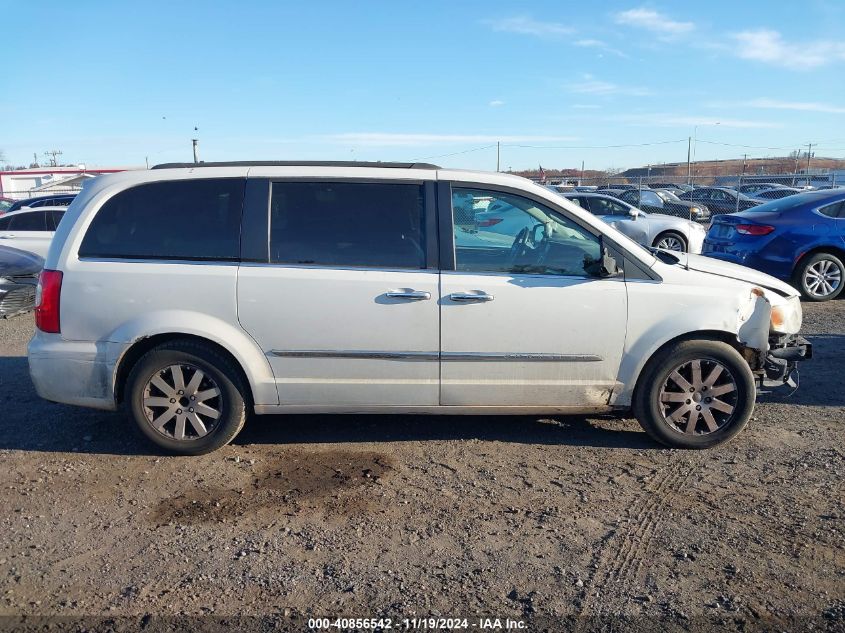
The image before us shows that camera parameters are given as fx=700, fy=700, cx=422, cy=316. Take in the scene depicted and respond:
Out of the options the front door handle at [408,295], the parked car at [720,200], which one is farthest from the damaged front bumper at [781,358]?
the parked car at [720,200]

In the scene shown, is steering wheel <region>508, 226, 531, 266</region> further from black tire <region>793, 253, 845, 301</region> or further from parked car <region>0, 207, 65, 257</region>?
parked car <region>0, 207, 65, 257</region>

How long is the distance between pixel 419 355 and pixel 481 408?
0.56 meters

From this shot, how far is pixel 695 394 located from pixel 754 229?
595cm

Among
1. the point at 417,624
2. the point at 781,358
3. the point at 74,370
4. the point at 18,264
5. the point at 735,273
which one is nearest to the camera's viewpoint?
the point at 417,624

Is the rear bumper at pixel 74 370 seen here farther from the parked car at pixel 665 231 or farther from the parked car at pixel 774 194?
the parked car at pixel 774 194

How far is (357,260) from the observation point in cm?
446

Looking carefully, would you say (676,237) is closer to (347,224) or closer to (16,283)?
(347,224)

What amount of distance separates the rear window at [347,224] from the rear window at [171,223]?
0.97 ft

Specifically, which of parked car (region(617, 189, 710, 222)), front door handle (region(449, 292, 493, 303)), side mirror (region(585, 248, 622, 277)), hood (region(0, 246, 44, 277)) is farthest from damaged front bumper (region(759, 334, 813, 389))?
parked car (region(617, 189, 710, 222))

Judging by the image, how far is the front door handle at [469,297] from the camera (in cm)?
436

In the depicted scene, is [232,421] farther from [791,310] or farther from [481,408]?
[791,310]

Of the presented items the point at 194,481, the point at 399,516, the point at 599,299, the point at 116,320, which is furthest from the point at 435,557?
the point at 116,320

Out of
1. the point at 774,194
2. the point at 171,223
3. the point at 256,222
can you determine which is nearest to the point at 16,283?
the point at 171,223

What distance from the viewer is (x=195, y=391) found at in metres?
4.50
